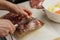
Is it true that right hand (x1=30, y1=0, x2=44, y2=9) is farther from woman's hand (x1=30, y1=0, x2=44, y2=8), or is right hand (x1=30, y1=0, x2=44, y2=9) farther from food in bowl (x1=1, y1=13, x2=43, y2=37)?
food in bowl (x1=1, y1=13, x2=43, y2=37)

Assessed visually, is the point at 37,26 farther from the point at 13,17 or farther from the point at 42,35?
the point at 13,17

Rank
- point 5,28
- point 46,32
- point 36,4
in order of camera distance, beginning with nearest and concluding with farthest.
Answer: point 5,28 → point 46,32 → point 36,4

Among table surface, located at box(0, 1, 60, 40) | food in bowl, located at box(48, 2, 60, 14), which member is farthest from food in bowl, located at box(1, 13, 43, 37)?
food in bowl, located at box(48, 2, 60, 14)

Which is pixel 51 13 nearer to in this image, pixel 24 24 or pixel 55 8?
pixel 55 8

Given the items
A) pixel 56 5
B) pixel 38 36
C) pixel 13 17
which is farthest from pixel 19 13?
pixel 56 5

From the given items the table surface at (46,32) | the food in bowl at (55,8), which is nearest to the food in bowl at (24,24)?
the table surface at (46,32)

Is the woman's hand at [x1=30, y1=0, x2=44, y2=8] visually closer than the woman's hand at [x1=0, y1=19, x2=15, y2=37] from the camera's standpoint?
No

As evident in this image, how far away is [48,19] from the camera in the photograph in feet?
3.87

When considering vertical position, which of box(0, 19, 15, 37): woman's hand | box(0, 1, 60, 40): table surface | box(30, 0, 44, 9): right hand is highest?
box(0, 19, 15, 37): woman's hand

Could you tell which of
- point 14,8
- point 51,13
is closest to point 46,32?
point 51,13

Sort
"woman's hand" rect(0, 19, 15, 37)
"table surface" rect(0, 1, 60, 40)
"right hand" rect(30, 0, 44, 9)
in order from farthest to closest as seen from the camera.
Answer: "right hand" rect(30, 0, 44, 9) → "table surface" rect(0, 1, 60, 40) → "woman's hand" rect(0, 19, 15, 37)

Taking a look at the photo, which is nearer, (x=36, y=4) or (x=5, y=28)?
(x=5, y=28)

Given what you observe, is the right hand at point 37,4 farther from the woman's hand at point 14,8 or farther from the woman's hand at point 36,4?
the woman's hand at point 14,8

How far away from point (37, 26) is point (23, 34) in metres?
0.11
